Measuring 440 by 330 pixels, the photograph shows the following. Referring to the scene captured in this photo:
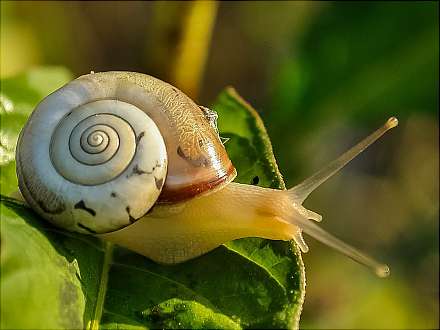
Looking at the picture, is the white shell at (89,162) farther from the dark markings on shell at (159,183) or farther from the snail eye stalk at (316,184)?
the snail eye stalk at (316,184)

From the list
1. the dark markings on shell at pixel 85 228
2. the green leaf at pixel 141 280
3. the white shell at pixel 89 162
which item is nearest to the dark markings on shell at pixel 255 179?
the green leaf at pixel 141 280

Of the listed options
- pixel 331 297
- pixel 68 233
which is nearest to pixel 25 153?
pixel 68 233

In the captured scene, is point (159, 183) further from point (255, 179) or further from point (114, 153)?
point (255, 179)

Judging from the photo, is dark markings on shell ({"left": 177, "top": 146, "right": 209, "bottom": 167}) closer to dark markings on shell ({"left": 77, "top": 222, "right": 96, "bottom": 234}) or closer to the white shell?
the white shell

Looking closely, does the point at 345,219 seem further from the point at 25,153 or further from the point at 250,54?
the point at 25,153

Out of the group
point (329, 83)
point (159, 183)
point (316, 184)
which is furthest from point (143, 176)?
point (329, 83)
